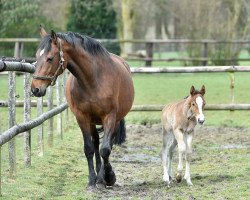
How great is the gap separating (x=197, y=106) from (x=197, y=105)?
13 millimetres

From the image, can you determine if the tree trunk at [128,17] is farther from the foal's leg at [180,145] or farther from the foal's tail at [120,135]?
the foal's leg at [180,145]

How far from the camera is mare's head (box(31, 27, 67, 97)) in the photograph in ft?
28.6

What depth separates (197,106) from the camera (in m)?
9.88

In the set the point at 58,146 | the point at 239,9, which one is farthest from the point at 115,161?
the point at 239,9

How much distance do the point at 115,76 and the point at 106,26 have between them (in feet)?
90.6

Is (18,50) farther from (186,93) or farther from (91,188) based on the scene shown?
(91,188)

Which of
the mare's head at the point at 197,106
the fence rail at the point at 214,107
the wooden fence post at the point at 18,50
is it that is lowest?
the wooden fence post at the point at 18,50

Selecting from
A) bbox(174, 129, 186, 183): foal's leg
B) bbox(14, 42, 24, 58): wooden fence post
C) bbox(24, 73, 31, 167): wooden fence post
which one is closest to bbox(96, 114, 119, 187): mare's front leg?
bbox(174, 129, 186, 183): foal's leg

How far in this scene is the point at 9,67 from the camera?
8461 millimetres

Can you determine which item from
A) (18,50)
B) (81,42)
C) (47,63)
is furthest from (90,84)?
(18,50)

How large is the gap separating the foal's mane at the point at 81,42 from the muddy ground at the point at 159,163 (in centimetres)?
173

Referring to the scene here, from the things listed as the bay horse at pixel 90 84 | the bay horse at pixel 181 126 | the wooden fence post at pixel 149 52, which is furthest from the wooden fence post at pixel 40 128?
the wooden fence post at pixel 149 52

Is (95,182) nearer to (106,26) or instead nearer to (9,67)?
(9,67)

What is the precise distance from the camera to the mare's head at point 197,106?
9750mm
